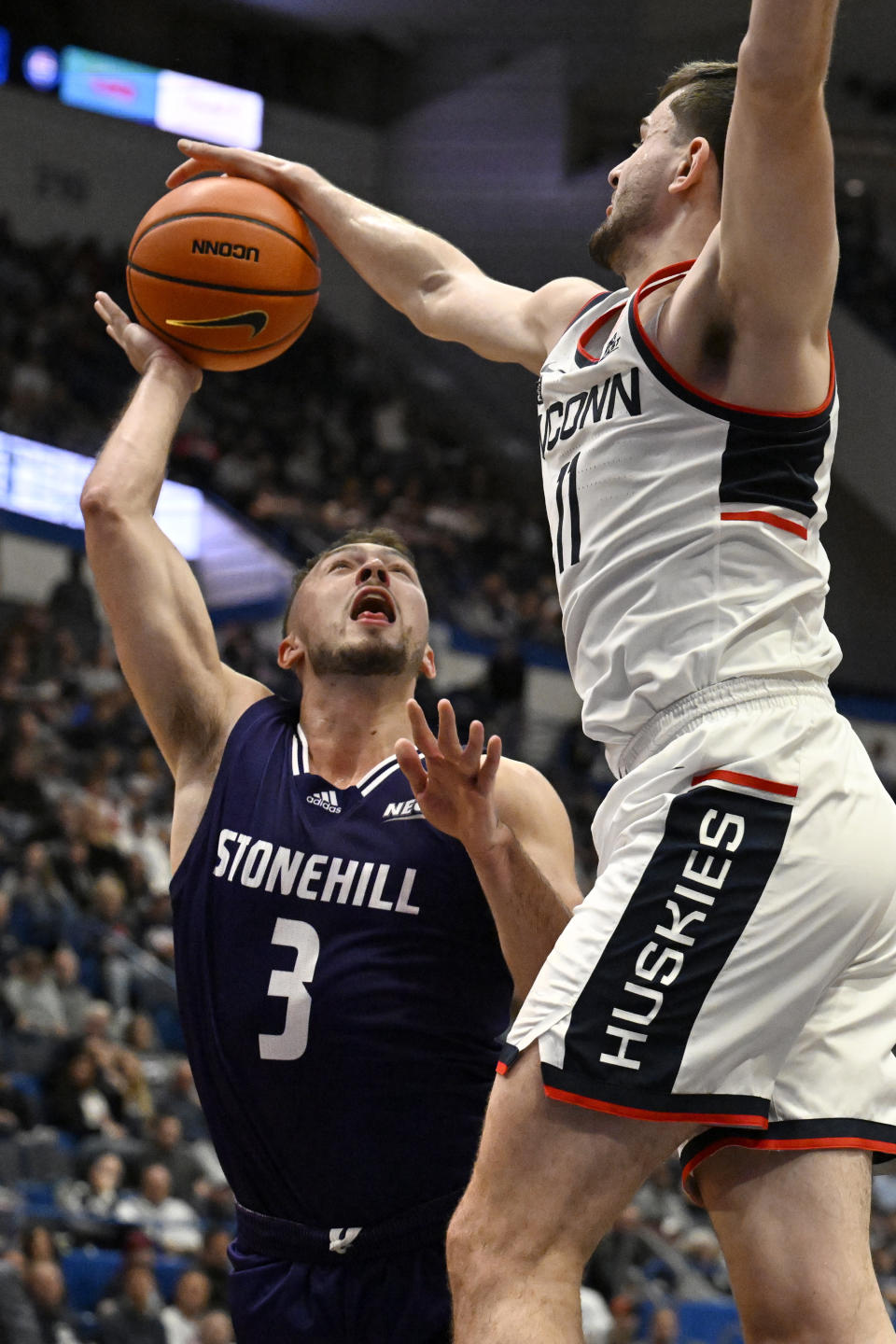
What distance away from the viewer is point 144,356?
402 centimetres

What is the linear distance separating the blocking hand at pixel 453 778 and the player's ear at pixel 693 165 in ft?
3.27

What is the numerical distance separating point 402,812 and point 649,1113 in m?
1.29

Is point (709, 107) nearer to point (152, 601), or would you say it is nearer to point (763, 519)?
point (763, 519)

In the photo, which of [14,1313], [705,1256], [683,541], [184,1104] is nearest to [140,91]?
[184,1104]

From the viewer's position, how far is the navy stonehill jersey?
332 centimetres

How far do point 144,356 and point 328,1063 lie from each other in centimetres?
183

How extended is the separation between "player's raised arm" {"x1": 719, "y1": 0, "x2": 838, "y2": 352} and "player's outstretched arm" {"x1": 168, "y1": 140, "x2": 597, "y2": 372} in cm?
82

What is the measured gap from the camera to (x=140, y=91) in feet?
69.8

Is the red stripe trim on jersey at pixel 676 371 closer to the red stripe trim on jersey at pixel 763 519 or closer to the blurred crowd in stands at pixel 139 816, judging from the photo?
the red stripe trim on jersey at pixel 763 519

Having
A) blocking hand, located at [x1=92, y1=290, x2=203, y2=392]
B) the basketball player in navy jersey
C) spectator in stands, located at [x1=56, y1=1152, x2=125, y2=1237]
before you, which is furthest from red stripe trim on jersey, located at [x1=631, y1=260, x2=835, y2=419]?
spectator in stands, located at [x1=56, y1=1152, x2=125, y2=1237]

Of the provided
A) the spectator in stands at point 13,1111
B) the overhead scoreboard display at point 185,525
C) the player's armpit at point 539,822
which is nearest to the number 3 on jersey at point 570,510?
the player's armpit at point 539,822

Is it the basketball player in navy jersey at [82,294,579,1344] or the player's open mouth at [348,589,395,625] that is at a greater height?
the player's open mouth at [348,589,395,625]

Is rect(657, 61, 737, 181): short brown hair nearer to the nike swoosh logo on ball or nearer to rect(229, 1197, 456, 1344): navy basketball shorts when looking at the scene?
the nike swoosh logo on ball

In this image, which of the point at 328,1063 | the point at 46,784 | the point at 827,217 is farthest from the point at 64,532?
the point at 827,217
